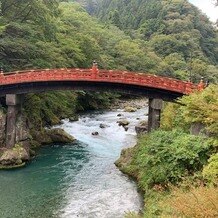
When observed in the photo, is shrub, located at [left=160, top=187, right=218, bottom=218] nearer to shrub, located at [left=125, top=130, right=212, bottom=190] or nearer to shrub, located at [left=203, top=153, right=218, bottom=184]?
shrub, located at [left=203, top=153, right=218, bottom=184]

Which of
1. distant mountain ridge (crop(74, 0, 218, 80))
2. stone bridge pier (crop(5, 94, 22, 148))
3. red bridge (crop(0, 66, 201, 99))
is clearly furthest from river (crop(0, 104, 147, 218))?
distant mountain ridge (crop(74, 0, 218, 80))

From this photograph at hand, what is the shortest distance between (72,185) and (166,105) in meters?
20.6

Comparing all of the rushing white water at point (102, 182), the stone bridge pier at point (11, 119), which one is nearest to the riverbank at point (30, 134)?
the stone bridge pier at point (11, 119)

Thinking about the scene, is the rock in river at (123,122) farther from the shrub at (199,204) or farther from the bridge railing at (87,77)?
the shrub at (199,204)

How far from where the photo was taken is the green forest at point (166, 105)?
2366 cm

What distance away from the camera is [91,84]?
143 feet

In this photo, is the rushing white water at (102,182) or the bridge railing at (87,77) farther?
the bridge railing at (87,77)

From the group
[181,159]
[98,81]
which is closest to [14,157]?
[98,81]

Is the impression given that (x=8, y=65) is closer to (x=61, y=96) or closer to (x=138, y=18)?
(x=61, y=96)

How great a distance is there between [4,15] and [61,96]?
13.8m

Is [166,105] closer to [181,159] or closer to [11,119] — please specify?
[11,119]

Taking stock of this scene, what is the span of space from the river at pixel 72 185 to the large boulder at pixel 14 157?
1.10 m

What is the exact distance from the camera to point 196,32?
150 meters

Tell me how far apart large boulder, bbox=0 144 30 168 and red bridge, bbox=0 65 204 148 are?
1618mm
